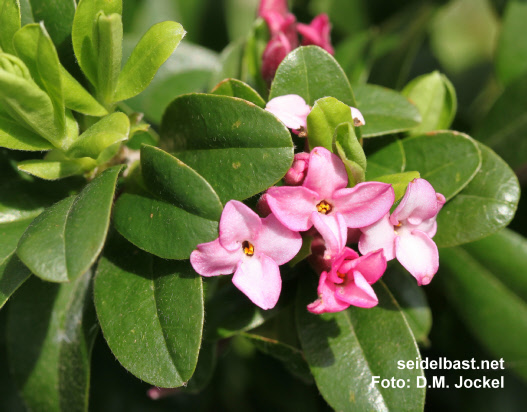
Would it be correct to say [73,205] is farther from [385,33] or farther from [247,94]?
[385,33]

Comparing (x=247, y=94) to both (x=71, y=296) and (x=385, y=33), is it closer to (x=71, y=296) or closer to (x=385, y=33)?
(x=71, y=296)

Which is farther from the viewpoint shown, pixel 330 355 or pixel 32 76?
pixel 330 355

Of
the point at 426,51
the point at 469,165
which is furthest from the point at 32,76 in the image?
the point at 426,51

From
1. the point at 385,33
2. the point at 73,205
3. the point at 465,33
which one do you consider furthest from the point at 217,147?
the point at 465,33

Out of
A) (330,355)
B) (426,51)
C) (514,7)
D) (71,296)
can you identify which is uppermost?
(514,7)

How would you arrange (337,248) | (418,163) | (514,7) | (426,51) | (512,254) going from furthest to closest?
(426,51)
(514,7)
(512,254)
(418,163)
(337,248)

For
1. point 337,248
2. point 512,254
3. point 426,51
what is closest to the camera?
point 337,248

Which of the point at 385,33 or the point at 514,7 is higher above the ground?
the point at 514,7
